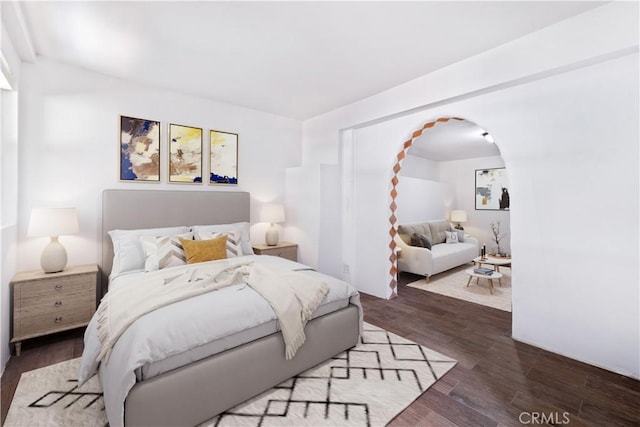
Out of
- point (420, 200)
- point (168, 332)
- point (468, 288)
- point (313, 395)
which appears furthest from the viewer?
point (420, 200)

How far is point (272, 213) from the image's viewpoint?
4.06m

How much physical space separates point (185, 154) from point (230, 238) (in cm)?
132

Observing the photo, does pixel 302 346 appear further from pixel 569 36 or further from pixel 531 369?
pixel 569 36

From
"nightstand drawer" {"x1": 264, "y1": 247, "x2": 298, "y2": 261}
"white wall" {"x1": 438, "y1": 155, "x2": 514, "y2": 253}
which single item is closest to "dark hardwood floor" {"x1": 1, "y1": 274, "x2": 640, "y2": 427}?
"nightstand drawer" {"x1": 264, "y1": 247, "x2": 298, "y2": 261}

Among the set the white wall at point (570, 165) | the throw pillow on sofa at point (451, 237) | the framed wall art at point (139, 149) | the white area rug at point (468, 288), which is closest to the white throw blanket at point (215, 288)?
the framed wall art at point (139, 149)

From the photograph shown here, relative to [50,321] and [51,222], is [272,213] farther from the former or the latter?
[50,321]

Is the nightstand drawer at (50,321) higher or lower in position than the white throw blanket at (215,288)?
lower

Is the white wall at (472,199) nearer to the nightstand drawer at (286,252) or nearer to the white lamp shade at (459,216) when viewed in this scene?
the white lamp shade at (459,216)

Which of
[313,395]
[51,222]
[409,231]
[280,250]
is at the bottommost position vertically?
[313,395]

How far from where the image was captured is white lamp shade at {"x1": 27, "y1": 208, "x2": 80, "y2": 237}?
242 centimetres

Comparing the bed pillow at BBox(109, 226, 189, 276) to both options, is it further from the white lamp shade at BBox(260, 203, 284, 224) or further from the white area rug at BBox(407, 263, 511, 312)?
the white area rug at BBox(407, 263, 511, 312)

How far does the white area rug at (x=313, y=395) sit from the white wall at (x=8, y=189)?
0.56 m

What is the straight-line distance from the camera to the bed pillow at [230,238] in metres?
3.05

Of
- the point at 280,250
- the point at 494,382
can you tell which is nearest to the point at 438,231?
the point at 280,250
